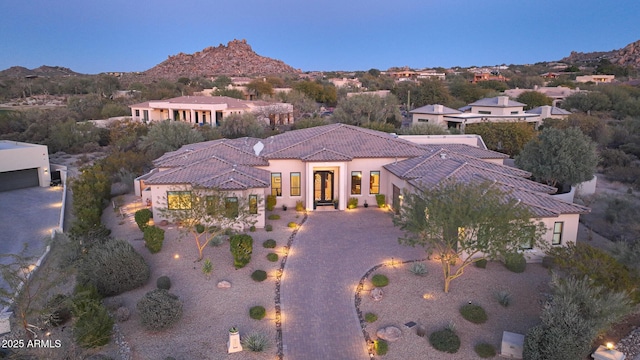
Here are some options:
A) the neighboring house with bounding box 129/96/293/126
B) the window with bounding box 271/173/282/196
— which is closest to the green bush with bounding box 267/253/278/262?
the window with bounding box 271/173/282/196

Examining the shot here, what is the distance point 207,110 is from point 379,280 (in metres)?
44.1

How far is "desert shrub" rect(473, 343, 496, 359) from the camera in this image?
12.8m

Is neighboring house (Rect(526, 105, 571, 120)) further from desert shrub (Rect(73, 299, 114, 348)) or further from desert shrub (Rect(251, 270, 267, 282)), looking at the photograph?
desert shrub (Rect(73, 299, 114, 348))

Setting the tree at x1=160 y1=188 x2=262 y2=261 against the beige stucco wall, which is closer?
the tree at x1=160 y1=188 x2=262 y2=261

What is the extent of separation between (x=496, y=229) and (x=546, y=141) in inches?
680

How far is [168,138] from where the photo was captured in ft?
121

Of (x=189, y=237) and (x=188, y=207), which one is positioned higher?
(x=188, y=207)

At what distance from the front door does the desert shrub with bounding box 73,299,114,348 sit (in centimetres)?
1441

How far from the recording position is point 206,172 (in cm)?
2352

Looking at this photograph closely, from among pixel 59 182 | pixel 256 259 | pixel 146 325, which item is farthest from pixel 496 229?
pixel 59 182

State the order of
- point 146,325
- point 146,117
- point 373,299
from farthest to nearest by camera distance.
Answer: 1. point 146,117
2. point 373,299
3. point 146,325

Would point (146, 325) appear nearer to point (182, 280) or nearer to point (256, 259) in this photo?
point (182, 280)

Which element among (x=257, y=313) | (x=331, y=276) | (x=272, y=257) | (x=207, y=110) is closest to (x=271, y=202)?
(x=272, y=257)

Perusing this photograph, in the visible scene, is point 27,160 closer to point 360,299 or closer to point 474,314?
point 360,299
